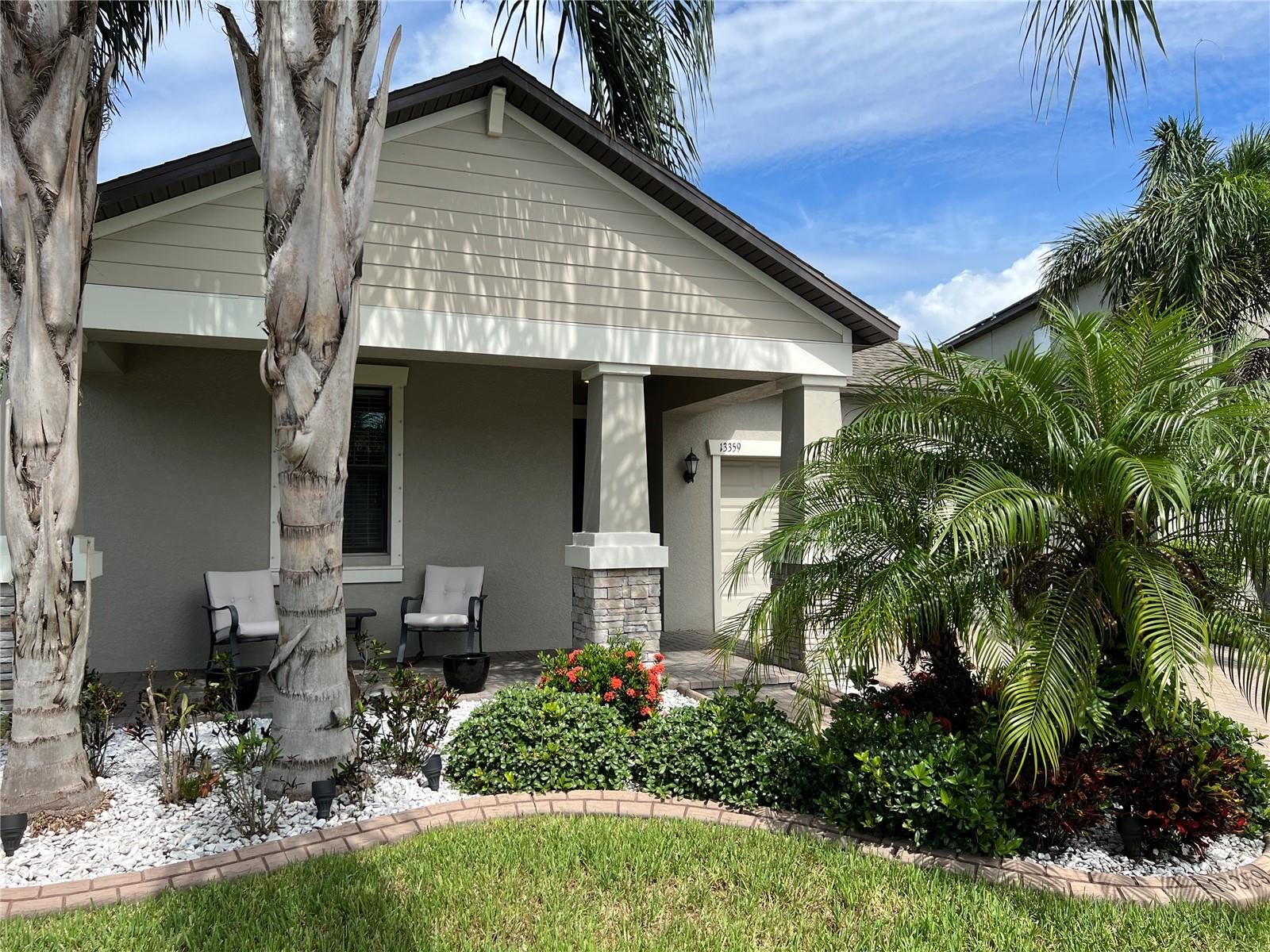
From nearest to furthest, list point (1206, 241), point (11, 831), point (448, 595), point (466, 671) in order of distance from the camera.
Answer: point (11, 831) < point (466, 671) < point (448, 595) < point (1206, 241)

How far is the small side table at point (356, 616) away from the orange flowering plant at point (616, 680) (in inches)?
118

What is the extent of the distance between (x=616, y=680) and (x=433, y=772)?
1.25 meters

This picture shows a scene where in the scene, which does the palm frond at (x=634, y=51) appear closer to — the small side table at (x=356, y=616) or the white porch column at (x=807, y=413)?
the white porch column at (x=807, y=413)

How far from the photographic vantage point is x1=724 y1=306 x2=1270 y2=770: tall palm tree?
161 inches

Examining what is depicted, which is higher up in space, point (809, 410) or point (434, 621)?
point (809, 410)

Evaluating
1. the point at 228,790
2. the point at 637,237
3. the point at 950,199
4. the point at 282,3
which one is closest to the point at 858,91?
the point at 637,237

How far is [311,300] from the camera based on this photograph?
164 inches

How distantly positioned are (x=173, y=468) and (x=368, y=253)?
302 cm

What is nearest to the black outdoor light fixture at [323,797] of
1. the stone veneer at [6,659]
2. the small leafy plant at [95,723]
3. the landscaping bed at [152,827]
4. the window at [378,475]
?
the landscaping bed at [152,827]

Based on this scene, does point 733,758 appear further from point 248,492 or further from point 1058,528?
point 248,492

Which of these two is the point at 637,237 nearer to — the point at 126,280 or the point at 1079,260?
the point at 126,280

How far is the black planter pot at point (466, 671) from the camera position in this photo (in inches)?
283

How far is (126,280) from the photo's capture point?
6656 mm

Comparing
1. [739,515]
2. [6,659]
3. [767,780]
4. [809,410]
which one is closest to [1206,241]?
[809,410]
